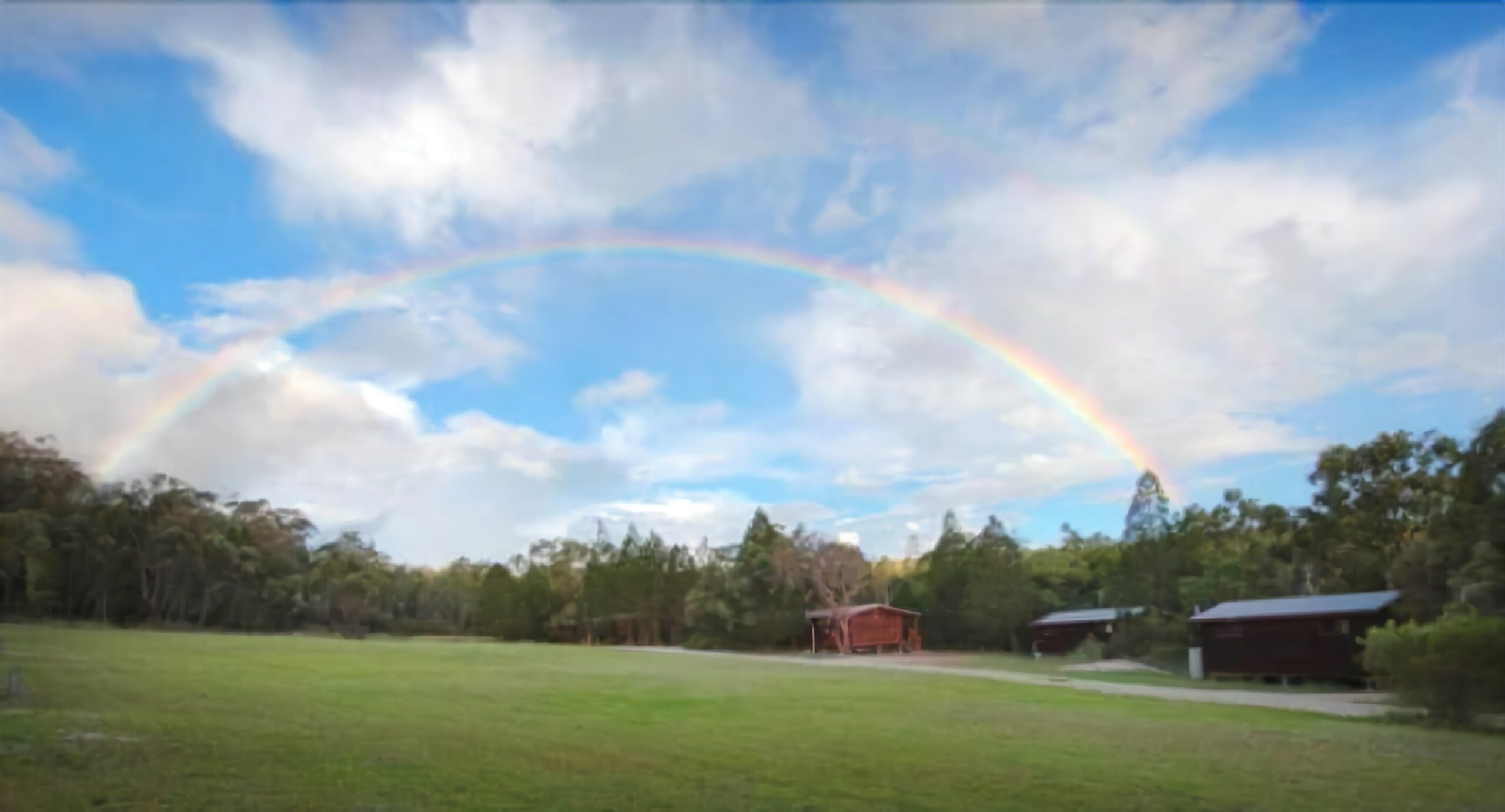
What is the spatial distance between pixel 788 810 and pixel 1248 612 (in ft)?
80.9

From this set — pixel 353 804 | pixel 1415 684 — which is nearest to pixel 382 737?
pixel 353 804

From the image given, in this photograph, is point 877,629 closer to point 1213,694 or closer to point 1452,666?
point 1213,694

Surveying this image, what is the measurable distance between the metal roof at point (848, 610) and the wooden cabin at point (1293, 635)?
61.2ft

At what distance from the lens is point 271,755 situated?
38.2 ft

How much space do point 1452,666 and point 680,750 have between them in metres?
13.1

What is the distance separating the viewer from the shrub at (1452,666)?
16.4 meters

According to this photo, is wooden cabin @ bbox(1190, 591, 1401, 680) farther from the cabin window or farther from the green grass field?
the green grass field

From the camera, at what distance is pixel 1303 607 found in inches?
1112

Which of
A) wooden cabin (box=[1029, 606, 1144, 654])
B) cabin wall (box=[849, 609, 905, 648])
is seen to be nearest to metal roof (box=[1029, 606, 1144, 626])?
wooden cabin (box=[1029, 606, 1144, 654])

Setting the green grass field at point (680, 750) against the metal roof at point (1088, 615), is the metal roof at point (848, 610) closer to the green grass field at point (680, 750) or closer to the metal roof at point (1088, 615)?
the metal roof at point (1088, 615)

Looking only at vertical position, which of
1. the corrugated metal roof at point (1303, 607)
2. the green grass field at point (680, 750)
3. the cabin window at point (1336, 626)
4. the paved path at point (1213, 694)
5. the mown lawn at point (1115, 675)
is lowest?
the mown lawn at point (1115, 675)

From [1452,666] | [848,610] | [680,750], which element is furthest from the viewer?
[848,610]

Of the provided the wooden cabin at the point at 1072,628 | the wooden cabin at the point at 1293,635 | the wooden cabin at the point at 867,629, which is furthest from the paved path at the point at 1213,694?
the wooden cabin at the point at 867,629

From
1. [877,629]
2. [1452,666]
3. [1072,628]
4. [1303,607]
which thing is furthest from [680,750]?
[877,629]
